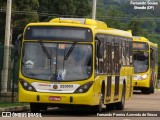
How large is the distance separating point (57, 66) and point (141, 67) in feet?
78.5

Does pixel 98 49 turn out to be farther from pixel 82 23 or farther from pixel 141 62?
pixel 141 62

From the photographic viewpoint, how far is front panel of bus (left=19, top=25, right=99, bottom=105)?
2061 cm

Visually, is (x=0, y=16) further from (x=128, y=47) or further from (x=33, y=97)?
(x=33, y=97)

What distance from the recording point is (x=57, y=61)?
2094 cm

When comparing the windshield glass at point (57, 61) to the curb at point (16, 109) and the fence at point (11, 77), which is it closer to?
the curb at point (16, 109)

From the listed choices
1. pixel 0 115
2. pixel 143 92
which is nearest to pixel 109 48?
pixel 0 115

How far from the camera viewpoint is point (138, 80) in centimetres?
4481

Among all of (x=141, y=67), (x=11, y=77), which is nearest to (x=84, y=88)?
(x=11, y=77)

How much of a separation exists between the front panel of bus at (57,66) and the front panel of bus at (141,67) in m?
22.4

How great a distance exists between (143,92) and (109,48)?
24.6 meters

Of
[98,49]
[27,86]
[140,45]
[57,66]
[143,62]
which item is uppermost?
[98,49]

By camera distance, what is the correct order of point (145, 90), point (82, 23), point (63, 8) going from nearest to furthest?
point (82, 23)
point (145, 90)
point (63, 8)

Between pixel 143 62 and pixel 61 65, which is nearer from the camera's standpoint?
pixel 61 65

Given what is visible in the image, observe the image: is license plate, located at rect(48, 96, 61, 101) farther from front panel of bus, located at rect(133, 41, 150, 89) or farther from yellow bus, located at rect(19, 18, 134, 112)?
front panel of bus, located at rect(133, 41, 150, 89)
